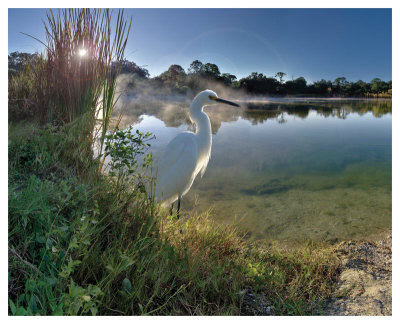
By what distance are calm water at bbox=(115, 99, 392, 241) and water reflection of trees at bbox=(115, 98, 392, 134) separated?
1cm

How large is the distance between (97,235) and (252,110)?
2715 millimetres

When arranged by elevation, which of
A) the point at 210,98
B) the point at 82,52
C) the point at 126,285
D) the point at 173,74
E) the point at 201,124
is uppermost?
the point at 82,52

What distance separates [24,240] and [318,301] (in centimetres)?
188

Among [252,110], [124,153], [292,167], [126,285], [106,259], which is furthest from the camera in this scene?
[292,167]

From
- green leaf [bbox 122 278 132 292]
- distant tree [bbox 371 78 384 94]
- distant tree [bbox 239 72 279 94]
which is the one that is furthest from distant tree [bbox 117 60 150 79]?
distant tree [bbox 371 78 384 94]

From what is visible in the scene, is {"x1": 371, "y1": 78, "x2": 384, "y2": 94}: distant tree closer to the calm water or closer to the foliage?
the calm water

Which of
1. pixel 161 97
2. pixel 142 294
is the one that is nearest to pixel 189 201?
pixel 161 97

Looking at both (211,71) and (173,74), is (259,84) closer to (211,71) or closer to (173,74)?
(211,71)

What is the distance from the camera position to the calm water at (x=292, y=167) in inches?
124

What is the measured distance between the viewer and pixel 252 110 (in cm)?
345

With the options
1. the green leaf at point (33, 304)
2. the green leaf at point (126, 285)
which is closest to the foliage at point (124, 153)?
the green leaf at point (126, 285)

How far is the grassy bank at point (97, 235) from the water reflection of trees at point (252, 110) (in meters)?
0.40

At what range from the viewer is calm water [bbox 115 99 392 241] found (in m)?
3.14

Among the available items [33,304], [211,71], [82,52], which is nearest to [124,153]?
[33,304]
